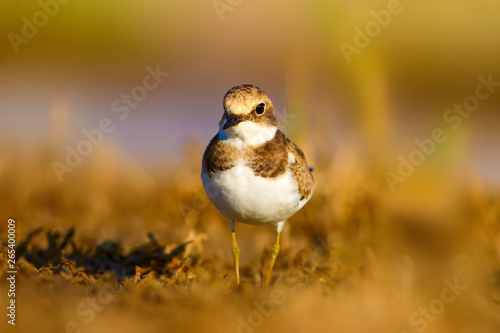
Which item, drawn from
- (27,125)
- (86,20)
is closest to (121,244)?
(27,125)

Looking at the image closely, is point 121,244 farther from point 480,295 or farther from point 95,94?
point 95,94

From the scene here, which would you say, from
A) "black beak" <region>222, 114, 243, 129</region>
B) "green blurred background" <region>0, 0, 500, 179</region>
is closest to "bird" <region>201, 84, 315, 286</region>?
"black beak" <region>222, 114, 243, 129</region>

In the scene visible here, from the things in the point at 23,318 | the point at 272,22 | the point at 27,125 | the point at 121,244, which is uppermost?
the point at 272,22

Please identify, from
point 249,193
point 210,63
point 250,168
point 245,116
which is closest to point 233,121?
point 245,116

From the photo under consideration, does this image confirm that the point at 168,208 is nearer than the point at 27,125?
Yes

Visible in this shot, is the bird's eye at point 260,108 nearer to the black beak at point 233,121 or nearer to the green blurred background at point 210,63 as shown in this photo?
the black beak at point 233,121

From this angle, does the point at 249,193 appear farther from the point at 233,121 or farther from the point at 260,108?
the point at 260,108

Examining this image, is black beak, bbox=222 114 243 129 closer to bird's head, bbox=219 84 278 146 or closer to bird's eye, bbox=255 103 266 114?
bird's head, bbox=219 84 278 146
